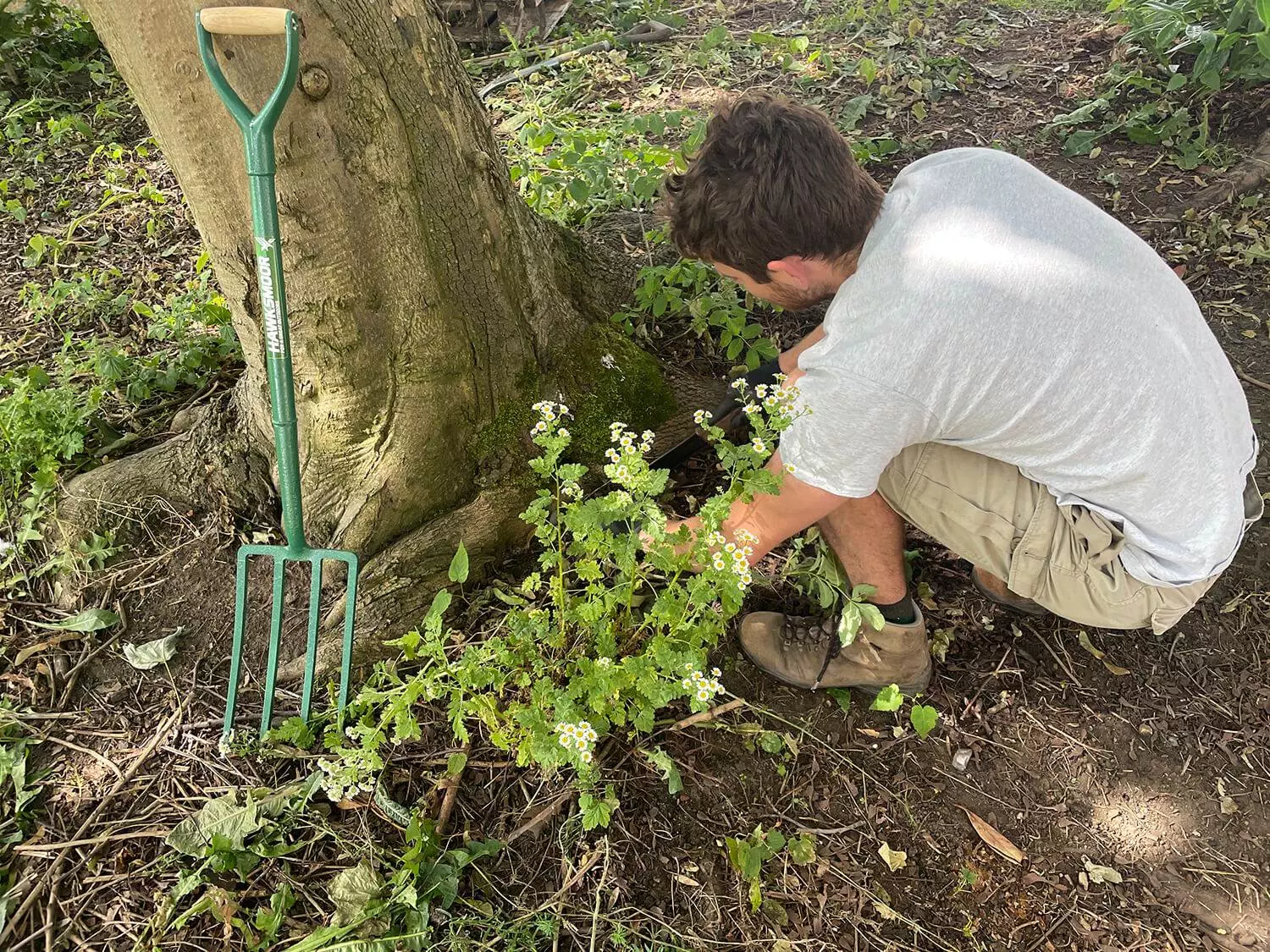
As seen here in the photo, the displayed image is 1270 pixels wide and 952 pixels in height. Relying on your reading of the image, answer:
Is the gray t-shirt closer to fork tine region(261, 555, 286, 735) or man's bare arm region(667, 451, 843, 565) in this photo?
man's bare arm region(667, 451, 843, 565)

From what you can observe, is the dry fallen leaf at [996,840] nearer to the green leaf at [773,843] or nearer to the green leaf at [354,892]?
the green leaf at [773,843]

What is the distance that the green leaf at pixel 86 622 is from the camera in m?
2.22

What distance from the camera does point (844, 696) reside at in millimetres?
2254

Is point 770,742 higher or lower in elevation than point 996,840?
higher

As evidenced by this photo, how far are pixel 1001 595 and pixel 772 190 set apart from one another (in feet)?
4.62

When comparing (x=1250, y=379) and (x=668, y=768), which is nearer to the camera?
(x=668, y=768)

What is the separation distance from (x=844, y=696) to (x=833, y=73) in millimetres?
3324

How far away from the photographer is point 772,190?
6.09 feet

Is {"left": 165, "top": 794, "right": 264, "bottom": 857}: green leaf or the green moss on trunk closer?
{"left": 165, "top": 794, "right": 264, "bottom": 857}: green leaf

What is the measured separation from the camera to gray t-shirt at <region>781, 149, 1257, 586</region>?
64.2 inches

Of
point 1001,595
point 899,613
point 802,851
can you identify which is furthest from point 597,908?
point 1001,595

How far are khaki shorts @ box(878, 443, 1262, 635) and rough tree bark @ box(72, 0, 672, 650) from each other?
3.09ft

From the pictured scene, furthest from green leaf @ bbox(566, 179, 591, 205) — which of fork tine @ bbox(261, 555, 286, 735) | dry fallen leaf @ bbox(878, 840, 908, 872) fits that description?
dry fallen leaf @ bbox(878, 840, 908, 872)

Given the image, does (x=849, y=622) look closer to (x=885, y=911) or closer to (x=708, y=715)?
(x=708, y=715)
